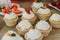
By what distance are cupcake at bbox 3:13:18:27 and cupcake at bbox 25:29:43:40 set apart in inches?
8.2

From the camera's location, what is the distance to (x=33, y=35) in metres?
1.25

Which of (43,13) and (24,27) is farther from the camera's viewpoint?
(43,13)

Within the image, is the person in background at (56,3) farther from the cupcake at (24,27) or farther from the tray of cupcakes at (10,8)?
the cupcake at (24,27)

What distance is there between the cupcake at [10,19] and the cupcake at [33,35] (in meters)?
0.21

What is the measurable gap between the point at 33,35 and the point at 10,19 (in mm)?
262

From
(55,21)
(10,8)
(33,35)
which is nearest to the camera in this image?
(33,35)

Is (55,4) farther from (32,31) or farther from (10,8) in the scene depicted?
(32,31)

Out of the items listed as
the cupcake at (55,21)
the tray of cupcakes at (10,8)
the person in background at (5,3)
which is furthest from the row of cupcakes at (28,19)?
the person in background at (5,3)

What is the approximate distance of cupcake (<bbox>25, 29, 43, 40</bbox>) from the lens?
1.24 meters

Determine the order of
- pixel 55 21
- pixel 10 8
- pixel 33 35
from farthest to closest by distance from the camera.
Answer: pixel 10 8, pixel 55 21, pixel 33 35

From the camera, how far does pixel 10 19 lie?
1425 mm

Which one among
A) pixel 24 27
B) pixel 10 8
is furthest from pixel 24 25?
pixel 10 8

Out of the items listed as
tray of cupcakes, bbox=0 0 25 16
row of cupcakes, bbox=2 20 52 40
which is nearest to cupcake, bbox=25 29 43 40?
row of cupcakes, bbox=2 20 52 40

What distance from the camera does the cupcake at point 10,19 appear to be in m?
1.43
